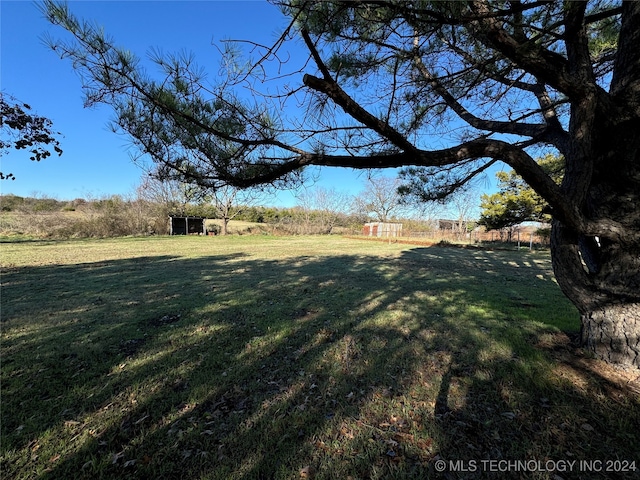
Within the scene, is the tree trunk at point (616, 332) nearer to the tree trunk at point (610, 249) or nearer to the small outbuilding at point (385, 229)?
the tree trunk at point (610, 249)

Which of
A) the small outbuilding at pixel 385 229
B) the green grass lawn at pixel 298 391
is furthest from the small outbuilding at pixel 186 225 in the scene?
the green grass lawn at pixel 298 391

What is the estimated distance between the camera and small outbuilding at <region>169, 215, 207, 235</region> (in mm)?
23933

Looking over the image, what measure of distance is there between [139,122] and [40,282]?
20.6ft

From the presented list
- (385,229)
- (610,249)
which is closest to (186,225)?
(385,229)

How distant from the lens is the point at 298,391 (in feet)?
7.39

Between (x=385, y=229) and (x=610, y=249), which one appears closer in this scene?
(x=610, y=249)

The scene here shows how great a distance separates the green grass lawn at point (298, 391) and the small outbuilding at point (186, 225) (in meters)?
21.0

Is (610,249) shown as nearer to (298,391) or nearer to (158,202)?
(298,391)

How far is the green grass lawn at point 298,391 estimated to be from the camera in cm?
160

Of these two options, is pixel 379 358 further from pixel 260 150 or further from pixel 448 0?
pixel 448 0

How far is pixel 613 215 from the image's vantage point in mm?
2211

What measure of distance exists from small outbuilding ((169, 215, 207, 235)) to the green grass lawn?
21.0 m

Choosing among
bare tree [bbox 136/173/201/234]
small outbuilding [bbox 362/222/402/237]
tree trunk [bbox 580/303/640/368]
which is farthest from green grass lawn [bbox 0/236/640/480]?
small outbuilding [bbox 362/222/402/237]

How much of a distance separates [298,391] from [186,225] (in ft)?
82.8
